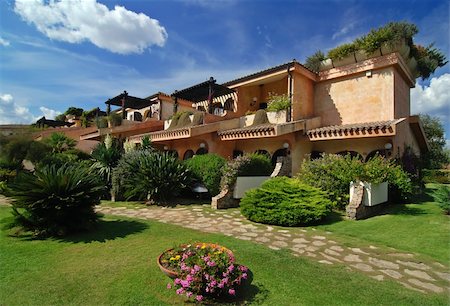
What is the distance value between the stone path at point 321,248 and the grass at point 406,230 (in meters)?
0.52

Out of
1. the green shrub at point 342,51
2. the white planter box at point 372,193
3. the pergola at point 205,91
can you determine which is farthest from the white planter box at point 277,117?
the white planter box at point 372,193

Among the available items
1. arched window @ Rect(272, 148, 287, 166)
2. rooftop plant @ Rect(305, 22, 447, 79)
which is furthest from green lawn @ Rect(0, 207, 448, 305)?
rooftop plant @ Rect(305, 22, 447, 79)

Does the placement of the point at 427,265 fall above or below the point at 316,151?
below

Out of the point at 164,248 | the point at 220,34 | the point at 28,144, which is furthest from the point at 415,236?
the point at 28,144

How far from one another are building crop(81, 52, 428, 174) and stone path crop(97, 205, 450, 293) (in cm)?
558

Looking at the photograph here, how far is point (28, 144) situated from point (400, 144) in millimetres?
22047

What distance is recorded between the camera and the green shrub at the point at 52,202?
611cm

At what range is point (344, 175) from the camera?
950 cm

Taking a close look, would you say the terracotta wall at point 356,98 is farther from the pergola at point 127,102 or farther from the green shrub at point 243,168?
the pergola at point 127,102

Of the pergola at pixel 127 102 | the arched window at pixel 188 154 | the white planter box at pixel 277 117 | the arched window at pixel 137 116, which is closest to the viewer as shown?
the white planter box at pixel 277 117

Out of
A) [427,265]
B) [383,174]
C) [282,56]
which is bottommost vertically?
[427,265]

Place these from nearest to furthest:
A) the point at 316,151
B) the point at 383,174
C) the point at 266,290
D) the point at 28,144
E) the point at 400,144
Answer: the point at 266,290, the point at 383,174, the point at 400,144, the point at 316,151, the point at 28,144

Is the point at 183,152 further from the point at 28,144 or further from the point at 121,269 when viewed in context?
the point at 121,269

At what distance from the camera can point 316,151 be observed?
14523 mm
